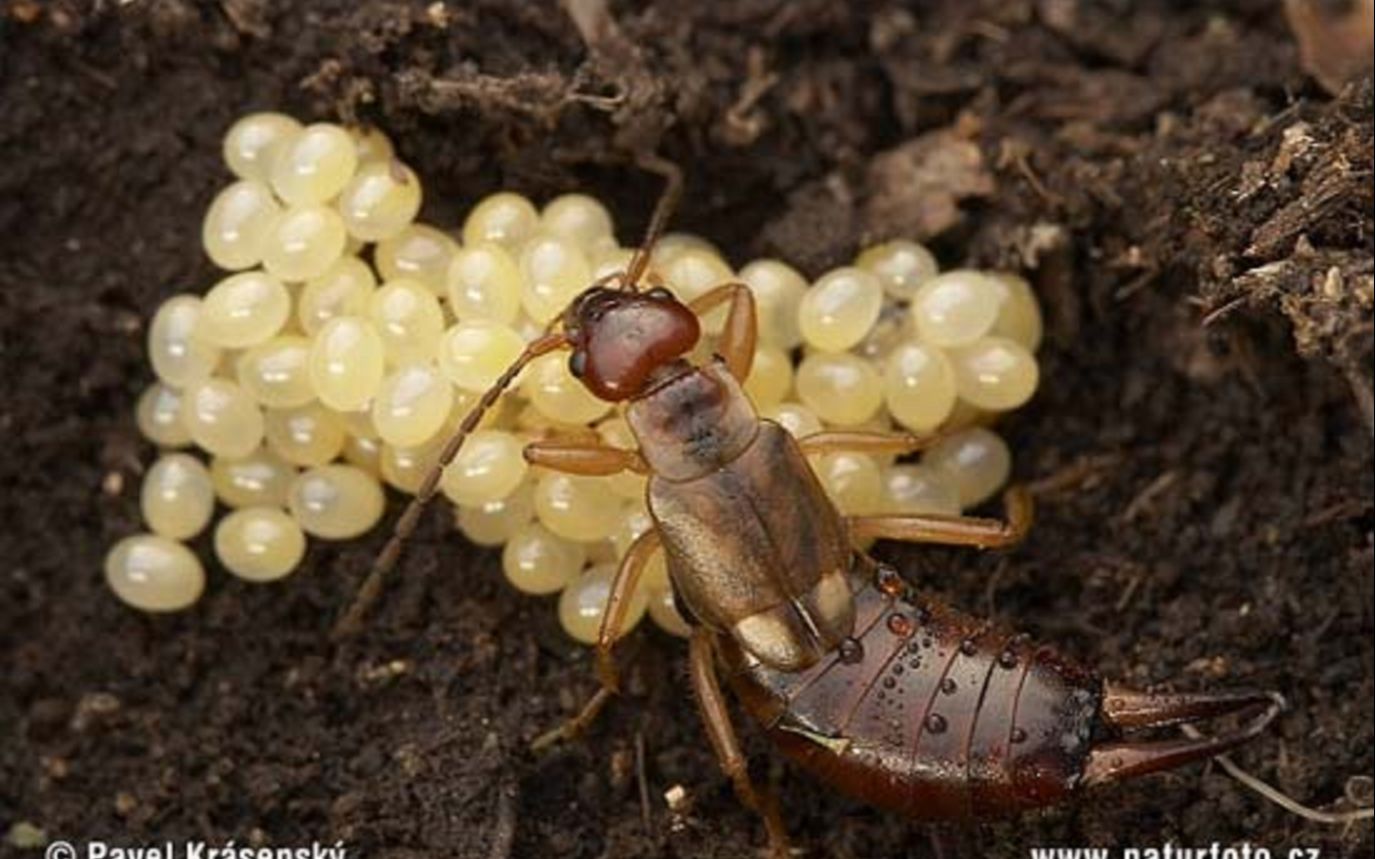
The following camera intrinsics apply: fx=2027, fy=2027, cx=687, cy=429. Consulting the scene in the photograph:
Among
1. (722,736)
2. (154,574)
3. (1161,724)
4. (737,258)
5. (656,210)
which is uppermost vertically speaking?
(656,210)

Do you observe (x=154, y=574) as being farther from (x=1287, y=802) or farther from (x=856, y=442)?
(x=1287, y=802)

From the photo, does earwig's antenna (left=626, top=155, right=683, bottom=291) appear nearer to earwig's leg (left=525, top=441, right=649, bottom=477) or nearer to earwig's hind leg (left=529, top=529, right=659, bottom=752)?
earwig's leg (left=525, top=441, right=649, bottom=477)

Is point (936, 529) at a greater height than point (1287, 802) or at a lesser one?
greater

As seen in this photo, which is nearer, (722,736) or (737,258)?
(722,736)

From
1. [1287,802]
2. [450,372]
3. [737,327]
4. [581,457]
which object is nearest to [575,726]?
[581,457]

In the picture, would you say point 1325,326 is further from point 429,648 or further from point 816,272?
point 429,648

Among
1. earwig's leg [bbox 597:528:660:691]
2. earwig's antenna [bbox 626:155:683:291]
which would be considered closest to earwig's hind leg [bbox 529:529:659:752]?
earwig's leg [bbox 597:528:660:691]
